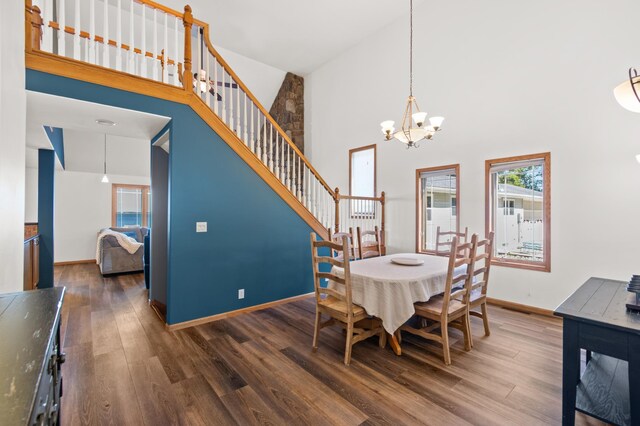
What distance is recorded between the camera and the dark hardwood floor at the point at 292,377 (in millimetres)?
1920

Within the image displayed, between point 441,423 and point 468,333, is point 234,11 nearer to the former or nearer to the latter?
point 468,333

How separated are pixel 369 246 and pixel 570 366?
2967mm

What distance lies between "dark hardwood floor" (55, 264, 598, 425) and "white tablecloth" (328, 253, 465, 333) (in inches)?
16.9

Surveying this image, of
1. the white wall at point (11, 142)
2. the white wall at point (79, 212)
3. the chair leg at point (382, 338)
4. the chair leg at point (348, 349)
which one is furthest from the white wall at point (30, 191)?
the chair leg at point (382, 338)

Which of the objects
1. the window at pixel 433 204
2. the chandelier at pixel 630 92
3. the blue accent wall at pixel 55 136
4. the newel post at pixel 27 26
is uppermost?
the newel post at pixel 27 26

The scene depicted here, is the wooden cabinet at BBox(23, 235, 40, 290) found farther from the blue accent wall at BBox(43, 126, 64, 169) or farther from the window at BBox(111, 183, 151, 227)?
the window at BBox(111, 183, 151, 227)

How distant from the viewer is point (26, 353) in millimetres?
783

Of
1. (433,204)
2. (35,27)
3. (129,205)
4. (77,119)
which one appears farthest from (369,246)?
(129,205)

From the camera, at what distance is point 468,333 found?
2.75 meters

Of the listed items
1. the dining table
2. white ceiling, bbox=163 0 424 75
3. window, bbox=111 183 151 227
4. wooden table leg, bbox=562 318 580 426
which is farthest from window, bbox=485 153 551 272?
window, bbox=111 183 151 227

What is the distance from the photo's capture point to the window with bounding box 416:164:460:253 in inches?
186

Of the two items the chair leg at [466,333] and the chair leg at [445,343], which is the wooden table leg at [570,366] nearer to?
the chair leg at [445,343]

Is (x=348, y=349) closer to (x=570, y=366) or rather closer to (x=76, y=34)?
(x=570, y=366)

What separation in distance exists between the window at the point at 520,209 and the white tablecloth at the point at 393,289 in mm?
1895
